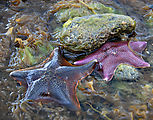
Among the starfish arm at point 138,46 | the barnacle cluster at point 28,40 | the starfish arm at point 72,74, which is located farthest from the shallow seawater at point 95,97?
the starfish arm at point 72,74

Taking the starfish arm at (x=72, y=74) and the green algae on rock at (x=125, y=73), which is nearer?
the starfish arm at (x=72, y=74)

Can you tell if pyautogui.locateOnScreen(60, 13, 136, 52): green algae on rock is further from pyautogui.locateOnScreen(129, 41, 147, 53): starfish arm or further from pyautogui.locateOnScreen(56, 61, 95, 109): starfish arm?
pyautogui.locateOnScreen(56, 61, 95, 109): starfish arm

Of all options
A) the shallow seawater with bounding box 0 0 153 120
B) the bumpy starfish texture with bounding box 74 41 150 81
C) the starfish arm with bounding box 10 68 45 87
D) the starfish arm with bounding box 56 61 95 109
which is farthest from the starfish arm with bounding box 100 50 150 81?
the starfish arm with bounding box 10 68 45 87

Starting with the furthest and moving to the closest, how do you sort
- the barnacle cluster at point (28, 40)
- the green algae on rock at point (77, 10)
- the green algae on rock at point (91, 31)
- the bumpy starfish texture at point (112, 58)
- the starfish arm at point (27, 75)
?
the green algae on rock at point (77, 10)
the barnacle cluster at point (28, 40)
the green algae on rock at point (91, 31)
the bumpy starfish texture at point (112, 58)
the starfish arm at point (27, 75)

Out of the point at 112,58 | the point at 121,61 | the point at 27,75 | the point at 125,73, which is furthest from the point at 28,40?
the point at 125,73

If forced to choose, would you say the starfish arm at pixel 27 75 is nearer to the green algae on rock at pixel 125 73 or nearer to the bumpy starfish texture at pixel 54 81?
the bumpy starfish texture at pixel 54 81

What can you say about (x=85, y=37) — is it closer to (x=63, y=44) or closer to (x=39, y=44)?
(x=63, y=44)
